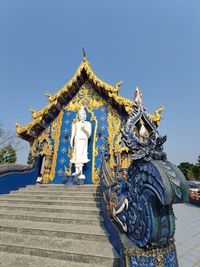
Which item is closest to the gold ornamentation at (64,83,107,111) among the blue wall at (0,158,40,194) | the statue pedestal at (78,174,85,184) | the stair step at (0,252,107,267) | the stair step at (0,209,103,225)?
the statue pedestal at (78,174,85,184)

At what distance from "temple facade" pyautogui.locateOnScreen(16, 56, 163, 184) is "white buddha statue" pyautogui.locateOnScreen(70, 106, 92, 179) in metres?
0.33

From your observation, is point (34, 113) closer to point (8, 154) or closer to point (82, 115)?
point (82, 115)

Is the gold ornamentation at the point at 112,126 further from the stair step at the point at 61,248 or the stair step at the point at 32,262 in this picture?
the stair step at the point at 32,262

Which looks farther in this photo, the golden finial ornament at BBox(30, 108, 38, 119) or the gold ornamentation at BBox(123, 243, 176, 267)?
the golden finial ornament at BBox(30, 108, 38, 119)

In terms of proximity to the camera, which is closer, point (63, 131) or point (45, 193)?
point (45, 193)

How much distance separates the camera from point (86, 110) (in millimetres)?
8117

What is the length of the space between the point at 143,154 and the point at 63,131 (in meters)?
6.37

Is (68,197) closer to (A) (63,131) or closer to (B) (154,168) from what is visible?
(B) (154,168)

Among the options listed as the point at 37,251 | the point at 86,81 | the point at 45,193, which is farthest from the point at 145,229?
the point at 86,81

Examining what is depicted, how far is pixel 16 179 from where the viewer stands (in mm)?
6340

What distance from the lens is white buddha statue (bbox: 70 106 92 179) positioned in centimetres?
676

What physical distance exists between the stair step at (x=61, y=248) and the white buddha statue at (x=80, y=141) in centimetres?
362

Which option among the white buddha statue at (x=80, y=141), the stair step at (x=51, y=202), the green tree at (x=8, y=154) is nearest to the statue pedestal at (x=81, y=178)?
the white buddha statue at (x=80, y=141)

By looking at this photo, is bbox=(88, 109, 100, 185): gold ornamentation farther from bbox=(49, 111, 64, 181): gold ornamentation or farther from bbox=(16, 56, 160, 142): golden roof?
bbox=(49, 111, 64, 181): gold ornamentation
